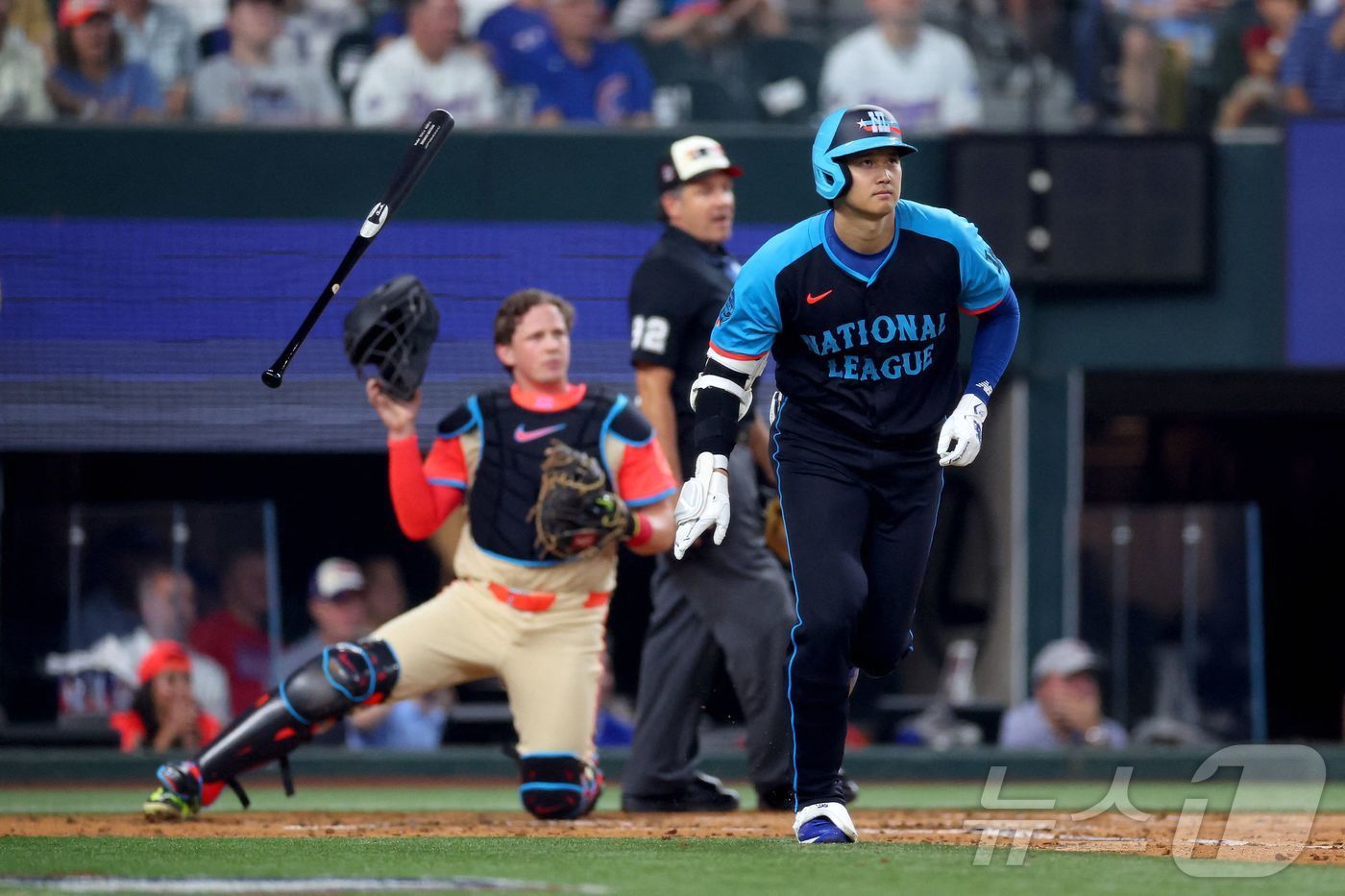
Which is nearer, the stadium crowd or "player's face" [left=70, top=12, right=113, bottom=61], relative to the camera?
"player's face" [left=70, top=12, right=113, bottom=61]

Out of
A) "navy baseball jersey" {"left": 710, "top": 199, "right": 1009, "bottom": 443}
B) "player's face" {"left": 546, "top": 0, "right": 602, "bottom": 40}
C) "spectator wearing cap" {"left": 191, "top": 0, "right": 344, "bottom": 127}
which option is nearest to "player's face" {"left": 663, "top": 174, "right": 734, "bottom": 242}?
"navy baseball jersey" {"left": 710, "top": 199, "right": 1009, "bottom": 443}

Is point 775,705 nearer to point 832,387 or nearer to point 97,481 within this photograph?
point 832,387

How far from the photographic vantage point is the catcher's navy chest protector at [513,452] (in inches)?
256

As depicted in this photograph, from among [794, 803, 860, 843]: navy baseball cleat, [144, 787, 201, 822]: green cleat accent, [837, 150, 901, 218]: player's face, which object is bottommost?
[144, 787, 201, 822]: green cleat accent

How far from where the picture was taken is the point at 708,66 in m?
10.9

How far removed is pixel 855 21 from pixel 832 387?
19.5ft

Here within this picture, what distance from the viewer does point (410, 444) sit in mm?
6375

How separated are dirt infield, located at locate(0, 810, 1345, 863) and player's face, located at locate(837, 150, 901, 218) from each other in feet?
5.39

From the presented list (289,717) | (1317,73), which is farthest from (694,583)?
(1317,73)

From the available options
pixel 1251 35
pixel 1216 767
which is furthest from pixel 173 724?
pixel 1251 35

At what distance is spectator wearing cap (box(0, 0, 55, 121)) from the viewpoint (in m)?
10.5

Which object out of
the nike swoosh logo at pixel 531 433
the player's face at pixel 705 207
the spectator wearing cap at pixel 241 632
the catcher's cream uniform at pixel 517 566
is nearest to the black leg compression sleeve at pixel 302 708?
the catcher's cream uniform at pixel 517 566

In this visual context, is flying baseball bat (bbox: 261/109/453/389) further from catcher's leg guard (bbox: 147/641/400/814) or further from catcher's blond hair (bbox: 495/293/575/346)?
catcher's leg guard (bbox: 147/641/400/814)

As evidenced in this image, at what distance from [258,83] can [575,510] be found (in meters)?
5.24
